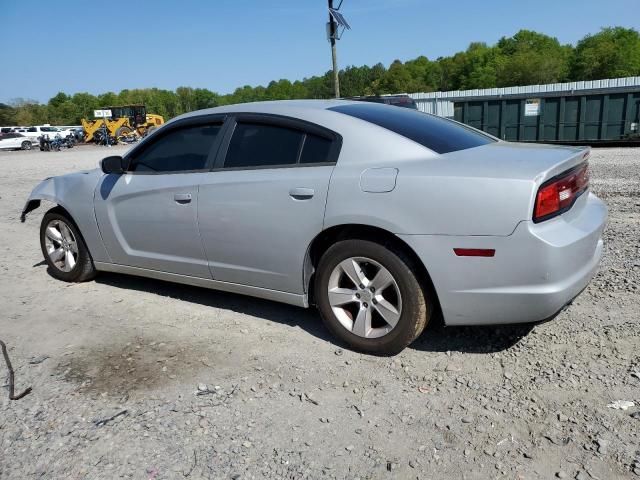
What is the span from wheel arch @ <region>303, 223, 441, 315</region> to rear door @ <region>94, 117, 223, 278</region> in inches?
36.3

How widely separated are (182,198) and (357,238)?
149cm

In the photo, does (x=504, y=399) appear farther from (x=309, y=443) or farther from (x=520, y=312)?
(x=309, y=443)

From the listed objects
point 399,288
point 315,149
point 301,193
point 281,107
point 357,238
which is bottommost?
point 399,288

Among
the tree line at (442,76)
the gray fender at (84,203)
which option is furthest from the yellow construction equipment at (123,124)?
the gray fender at (84,203)

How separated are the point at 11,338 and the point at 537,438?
364cm

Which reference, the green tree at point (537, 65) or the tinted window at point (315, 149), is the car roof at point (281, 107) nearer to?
the tinted window at point (315, 149)

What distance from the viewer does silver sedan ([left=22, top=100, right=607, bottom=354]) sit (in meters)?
2.84

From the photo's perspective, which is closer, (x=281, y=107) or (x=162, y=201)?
(x=281, y=107)

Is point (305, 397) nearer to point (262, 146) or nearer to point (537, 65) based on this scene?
point (262, 146)

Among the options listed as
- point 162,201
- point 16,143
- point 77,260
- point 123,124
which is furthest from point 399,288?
point 16,143

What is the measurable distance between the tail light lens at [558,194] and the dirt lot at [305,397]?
3.03ft

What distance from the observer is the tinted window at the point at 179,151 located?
13.2ft

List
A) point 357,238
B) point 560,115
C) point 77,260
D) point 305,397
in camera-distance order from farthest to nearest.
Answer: point 560,115, point 77,260, point 357,238, point 305,397

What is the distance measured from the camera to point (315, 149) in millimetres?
3471
